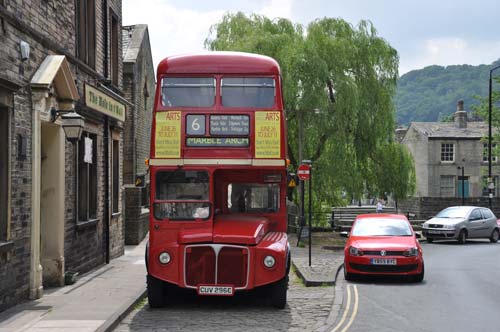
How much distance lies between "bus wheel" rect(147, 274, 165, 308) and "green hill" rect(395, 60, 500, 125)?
133 metres

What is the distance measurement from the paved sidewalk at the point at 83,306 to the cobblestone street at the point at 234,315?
303mm

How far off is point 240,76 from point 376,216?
22.5ft

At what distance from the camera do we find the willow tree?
92.4ft

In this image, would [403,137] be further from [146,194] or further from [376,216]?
[376,216]

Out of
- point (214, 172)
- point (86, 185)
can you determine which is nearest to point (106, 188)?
point (86, 185)

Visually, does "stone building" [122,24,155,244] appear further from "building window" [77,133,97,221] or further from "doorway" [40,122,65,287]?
"doorway" [40,122,65,287]

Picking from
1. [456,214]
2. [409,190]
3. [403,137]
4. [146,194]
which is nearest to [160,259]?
[146,194]

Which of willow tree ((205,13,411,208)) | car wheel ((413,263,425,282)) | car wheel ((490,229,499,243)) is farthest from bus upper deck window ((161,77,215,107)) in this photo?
car wheel ((490,229,499,243))

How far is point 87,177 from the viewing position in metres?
16.0

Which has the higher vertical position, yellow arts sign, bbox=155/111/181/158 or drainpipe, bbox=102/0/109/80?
drainpipe, bbox=102/0/109/80

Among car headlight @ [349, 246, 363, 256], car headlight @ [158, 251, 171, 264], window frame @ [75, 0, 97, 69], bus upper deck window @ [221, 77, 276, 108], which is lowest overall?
car headlight @ [349, 246, 363, 256]

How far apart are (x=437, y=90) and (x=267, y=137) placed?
15360cm

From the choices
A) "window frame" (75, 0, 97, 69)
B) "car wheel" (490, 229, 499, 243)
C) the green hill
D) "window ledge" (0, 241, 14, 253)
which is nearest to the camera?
"window ledge" (0, 241, 14, 253)

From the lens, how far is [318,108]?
28.3 meters
